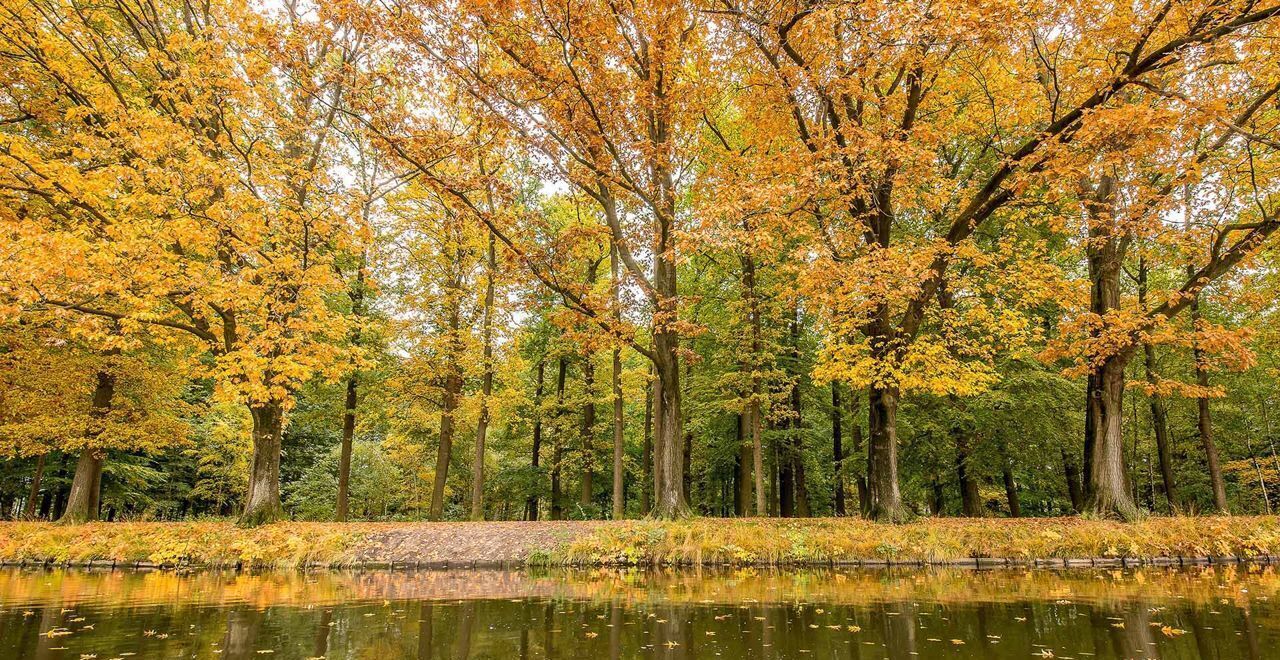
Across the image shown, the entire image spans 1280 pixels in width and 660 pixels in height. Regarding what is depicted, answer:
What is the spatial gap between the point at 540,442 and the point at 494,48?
61.6 feet

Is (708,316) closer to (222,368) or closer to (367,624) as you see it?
(222,368)

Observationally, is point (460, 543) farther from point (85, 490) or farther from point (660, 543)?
point (85, 490)

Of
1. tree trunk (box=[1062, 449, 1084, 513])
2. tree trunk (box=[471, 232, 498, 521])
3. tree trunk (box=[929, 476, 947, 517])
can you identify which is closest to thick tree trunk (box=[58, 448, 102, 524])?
tree trunk (box=[471, 232, 498, 521])

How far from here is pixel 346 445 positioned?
18766mm

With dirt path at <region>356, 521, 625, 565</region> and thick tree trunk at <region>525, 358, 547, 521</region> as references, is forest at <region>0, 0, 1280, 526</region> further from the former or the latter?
thick tree trunk at <region>525, 358, 547, 521</region>

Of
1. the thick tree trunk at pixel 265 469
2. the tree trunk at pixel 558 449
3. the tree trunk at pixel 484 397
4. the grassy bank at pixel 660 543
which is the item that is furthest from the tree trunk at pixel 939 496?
the thick tree trunk at pixel 265 469

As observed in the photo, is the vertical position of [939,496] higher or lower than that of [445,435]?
lower

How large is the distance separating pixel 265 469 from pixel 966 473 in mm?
19074

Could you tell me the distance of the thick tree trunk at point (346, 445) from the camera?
1820cm

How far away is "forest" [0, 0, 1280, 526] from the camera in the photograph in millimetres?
10461

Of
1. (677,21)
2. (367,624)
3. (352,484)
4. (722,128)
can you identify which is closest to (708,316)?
(722,128)

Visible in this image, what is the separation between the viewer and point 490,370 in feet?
61.8

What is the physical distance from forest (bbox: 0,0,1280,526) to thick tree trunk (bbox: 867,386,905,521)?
Answer: 0.09 meters

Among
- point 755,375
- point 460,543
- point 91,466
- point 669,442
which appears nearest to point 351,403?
point 91,466
